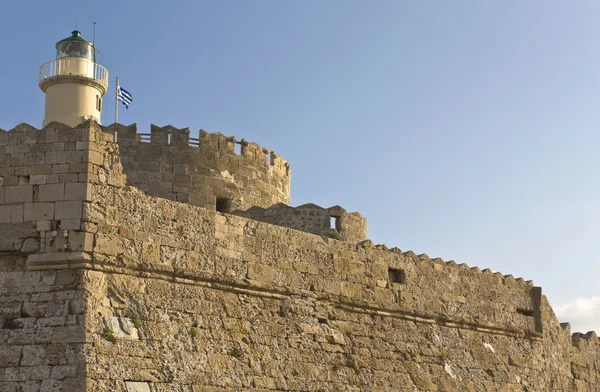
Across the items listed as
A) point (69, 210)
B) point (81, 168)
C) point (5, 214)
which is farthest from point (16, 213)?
point (81, 168)

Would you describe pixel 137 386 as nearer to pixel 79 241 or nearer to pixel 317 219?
pixel 79 241

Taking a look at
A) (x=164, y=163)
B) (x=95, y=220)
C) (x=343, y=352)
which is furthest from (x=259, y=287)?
(x=164, y=163)

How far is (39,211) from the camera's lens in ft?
33.2

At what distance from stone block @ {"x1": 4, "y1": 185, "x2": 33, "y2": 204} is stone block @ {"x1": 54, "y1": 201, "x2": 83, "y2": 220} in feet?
1.13

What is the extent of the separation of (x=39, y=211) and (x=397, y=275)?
5.46m

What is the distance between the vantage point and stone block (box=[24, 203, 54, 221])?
398 inches

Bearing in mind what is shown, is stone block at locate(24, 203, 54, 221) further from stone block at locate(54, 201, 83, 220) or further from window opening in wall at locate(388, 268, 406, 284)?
window opening in wall at locate(388, 268, 406, 284)

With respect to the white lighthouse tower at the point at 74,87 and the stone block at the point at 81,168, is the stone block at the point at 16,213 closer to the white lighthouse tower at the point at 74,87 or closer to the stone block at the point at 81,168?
the stone block at the point at 81,168

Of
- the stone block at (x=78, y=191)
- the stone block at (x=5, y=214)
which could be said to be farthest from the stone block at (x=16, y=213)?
the stone block at (x=78, y=191)

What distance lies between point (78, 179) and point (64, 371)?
1.89 m

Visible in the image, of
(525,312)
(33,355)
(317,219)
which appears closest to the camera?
(33,355)

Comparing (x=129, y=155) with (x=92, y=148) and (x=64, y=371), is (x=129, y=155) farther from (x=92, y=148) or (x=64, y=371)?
(x=64, y=371)

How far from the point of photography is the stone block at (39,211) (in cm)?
1012

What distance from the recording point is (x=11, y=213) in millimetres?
10211
